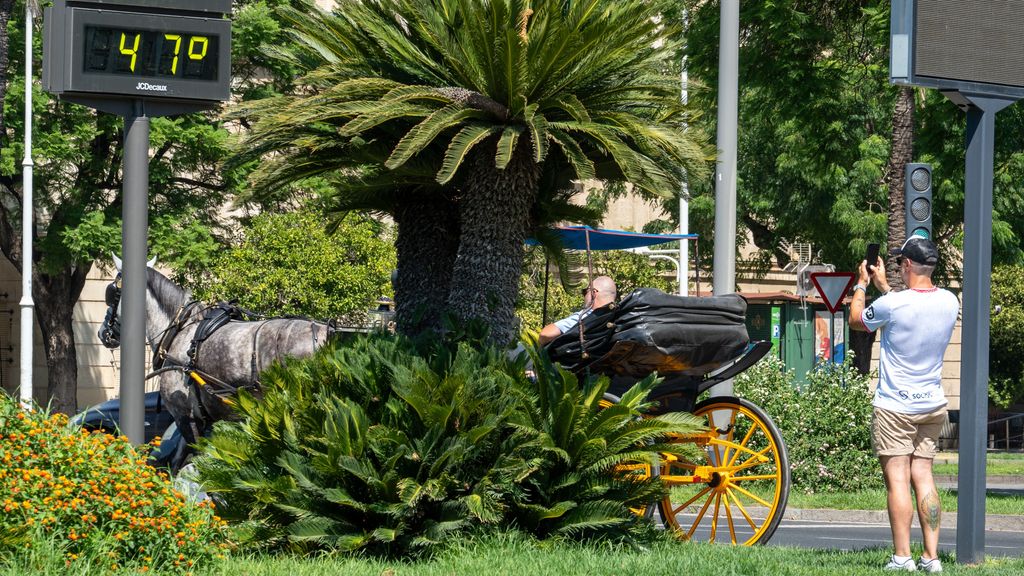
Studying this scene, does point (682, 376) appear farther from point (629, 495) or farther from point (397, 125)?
point (397, 125)

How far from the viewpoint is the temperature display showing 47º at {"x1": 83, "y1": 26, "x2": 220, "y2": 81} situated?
841 cm

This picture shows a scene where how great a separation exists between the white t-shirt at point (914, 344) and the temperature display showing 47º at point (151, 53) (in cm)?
429

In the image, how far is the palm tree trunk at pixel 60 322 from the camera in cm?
3048

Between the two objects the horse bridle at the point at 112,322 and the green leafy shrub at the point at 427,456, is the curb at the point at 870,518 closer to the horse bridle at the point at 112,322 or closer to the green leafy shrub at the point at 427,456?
the green leafy shrub at the point at 427,456

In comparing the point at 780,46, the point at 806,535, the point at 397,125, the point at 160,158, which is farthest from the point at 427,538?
the point at 160,158

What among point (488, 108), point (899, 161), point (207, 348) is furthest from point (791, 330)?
point (488, 108)

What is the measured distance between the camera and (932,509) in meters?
7.62

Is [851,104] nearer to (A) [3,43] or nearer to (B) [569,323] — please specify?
(B) [569,323]

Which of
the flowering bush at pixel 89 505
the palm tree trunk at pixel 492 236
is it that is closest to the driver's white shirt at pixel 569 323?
the palm tree trunk at pixel 492 236

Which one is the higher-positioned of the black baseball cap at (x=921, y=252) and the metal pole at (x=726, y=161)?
the metal pole at (x=726, y=161)

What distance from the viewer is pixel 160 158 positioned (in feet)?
96.2

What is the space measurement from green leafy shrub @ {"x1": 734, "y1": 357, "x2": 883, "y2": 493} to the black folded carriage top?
733 cm

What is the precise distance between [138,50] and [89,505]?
9.71 ft

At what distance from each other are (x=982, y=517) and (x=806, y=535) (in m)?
5.19
